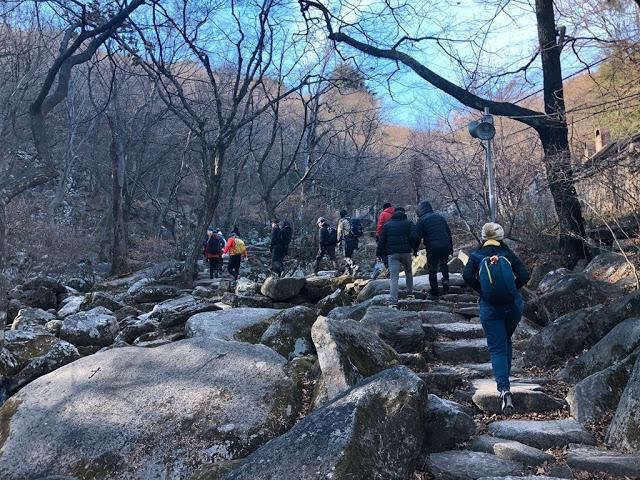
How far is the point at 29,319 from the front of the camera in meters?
9.83

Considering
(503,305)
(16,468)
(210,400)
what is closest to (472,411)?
(503,305)

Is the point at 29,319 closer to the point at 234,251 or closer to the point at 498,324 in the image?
the point at 234,251

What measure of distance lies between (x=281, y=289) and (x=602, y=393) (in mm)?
7152

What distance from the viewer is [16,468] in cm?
433

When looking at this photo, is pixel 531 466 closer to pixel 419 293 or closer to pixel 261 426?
pixel 261 426

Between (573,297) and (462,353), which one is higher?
(573,297)

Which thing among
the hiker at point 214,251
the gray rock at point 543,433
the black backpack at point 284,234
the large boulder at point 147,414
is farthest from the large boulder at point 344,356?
the hiker at point 214,251

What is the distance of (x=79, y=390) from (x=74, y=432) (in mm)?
598

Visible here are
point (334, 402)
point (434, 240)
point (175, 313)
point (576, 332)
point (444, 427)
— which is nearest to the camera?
point (334, 402)

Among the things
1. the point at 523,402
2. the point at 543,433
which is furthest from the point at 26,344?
the point at 543,433

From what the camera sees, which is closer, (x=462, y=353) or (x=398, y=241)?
(x=462, y=353)

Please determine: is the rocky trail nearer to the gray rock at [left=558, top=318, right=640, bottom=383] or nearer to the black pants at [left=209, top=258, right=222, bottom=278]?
the gray rock at [left=558, top=318, right=640, bottom=383]

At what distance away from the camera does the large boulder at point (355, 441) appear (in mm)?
3203

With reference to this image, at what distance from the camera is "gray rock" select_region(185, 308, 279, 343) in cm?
742
